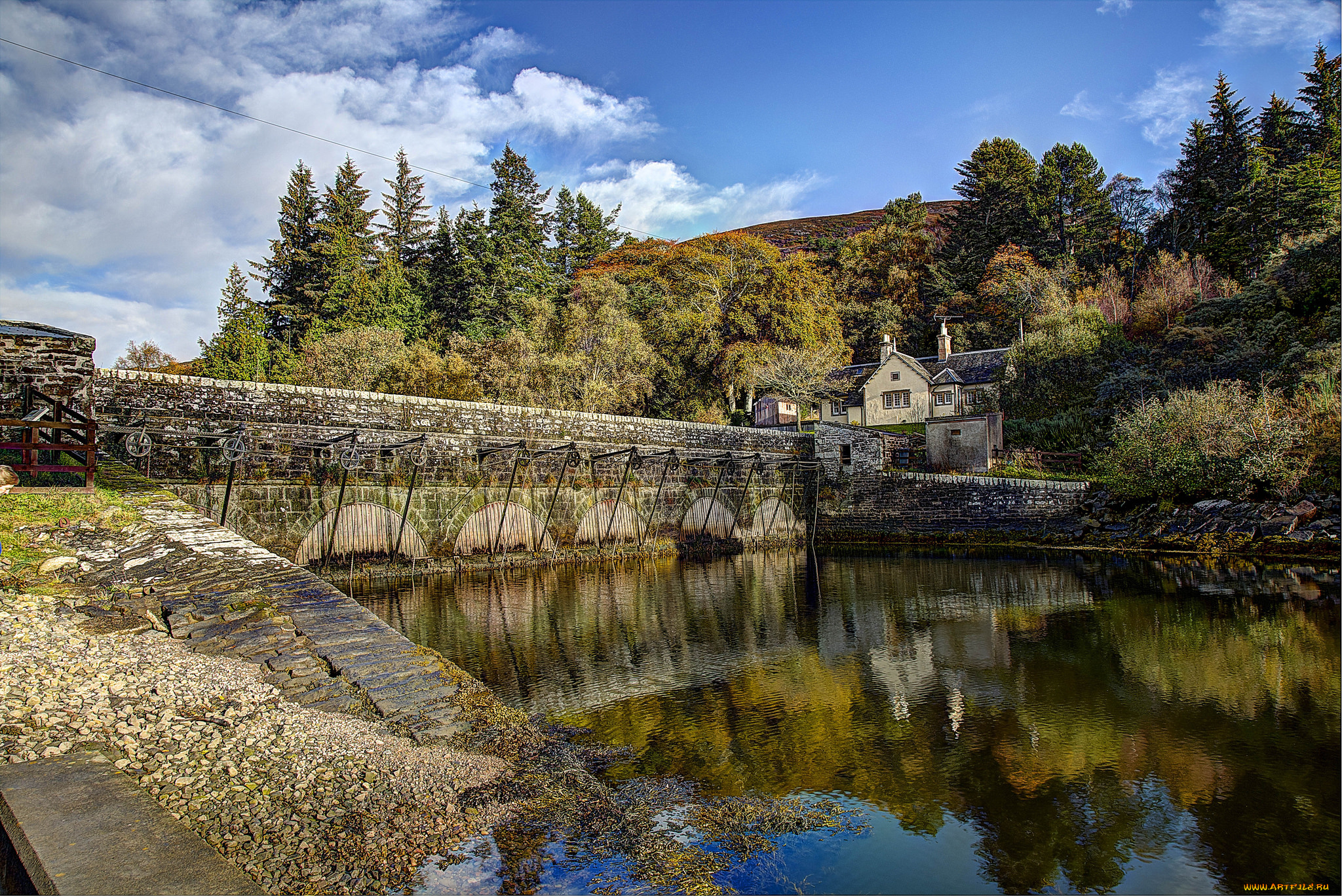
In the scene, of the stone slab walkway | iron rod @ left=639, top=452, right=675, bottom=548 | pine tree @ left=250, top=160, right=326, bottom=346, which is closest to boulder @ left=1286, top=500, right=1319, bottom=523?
iron rod @ left=639, top=452, right=675, bottom=548

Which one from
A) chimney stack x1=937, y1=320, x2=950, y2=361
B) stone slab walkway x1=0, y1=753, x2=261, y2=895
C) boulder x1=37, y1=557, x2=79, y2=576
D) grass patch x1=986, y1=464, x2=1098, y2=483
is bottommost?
stone slab walkway x1=0, y1=753, x2=261, y2=895

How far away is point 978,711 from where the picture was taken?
20.9 feet

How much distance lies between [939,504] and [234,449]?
18.5 metres

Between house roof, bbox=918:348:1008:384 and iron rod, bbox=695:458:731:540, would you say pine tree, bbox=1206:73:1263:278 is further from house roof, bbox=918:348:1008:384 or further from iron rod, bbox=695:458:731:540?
iron rod, bbox=695:458:731:540

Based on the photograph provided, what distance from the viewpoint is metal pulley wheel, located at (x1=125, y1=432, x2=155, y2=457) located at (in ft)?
34.4

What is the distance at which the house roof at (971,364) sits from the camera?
3597 centimetres

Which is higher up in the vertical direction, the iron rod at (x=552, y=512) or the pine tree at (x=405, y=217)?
the pine tree at (x=405, y=217)

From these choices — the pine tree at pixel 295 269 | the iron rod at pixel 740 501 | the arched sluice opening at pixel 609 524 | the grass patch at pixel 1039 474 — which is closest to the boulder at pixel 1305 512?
the grass patch at pixel 1039 474

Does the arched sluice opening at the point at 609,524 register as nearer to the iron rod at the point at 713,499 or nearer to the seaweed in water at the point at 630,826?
the iron rod at the point at 713,499

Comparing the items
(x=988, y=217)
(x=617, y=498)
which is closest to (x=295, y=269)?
(x=617, y=498)

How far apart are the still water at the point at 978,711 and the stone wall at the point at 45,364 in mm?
5173

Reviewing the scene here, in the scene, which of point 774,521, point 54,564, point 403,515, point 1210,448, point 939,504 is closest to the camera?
point 54,564

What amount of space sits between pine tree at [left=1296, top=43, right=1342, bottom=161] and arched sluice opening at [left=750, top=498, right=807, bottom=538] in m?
31.5

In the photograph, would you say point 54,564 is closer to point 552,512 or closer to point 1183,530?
point 552,512
